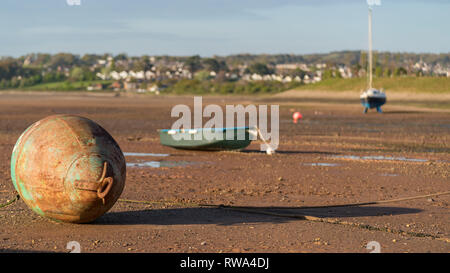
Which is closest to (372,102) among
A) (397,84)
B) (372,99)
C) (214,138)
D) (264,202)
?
(372,99)

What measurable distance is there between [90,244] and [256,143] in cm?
1724

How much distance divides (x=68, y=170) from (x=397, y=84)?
252 feet

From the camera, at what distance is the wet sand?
1007 centimetres

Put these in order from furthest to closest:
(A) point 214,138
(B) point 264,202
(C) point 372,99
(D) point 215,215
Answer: (C) point 372,99, (A) point 214,138, (B) point 264,202, (D) point 215,215

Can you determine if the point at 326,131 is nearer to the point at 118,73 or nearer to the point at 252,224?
the point at 252,224

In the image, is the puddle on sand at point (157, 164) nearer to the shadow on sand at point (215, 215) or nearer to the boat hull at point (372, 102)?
the shadow on sand at point (215, 215)

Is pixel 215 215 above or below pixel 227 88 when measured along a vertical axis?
above

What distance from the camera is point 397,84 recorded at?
83.6m

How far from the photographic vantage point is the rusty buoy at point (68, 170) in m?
10.4

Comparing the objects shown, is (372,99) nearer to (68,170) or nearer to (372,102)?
(372,102)

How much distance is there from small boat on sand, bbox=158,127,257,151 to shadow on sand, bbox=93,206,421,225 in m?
9.76

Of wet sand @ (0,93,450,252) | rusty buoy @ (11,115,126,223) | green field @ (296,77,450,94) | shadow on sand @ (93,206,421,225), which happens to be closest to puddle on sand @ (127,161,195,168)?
wet sand @ (0,93,450,252)
